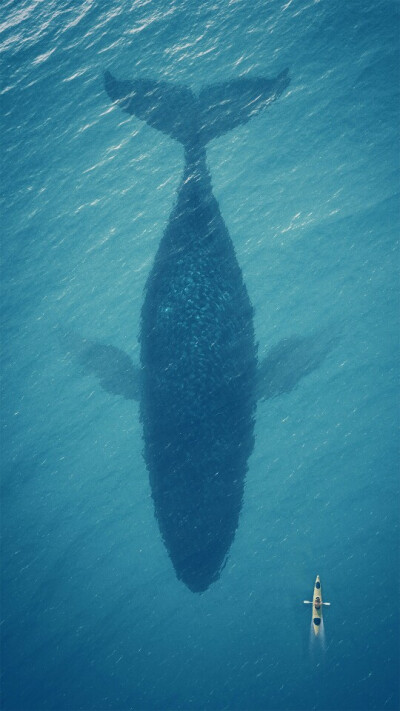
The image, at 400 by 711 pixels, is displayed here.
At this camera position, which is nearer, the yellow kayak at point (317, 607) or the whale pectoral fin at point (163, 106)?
the yellow kayak at point (317, 607)

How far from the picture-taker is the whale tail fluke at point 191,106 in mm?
11383

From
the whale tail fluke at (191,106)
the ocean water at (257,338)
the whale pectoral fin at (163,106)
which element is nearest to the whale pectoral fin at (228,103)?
the whale tail fluke at (191,106)

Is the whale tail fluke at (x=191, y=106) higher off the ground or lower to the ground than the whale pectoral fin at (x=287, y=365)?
higher

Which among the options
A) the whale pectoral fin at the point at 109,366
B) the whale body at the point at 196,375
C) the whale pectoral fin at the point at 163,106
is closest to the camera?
the whale body at the point at 196,375

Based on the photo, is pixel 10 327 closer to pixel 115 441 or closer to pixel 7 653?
pixel 115 441

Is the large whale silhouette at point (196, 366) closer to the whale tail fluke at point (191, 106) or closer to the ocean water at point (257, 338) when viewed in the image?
the whale tail fluke at point (191, 106)

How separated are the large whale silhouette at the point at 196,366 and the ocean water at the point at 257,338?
3.43 feet

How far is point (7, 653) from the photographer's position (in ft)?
37.7

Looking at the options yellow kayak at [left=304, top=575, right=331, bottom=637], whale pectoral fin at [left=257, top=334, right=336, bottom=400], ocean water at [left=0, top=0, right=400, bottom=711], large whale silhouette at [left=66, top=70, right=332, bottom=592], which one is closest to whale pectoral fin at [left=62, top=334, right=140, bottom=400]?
large whale silhouette at [left=66, top=70, right=332, bottom=592]

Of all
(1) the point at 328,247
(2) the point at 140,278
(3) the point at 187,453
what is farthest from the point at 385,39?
(3) the point at 187,453

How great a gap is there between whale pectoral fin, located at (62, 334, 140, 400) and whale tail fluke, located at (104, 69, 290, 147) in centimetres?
550

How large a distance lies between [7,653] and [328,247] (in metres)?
13.0

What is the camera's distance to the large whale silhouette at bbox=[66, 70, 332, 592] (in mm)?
10211

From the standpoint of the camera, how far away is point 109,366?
11781 mm
